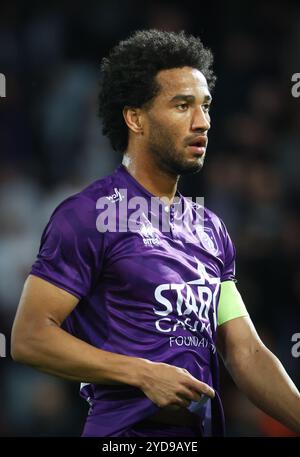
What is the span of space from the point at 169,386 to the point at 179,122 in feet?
3.52

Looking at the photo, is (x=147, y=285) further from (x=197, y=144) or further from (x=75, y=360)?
(x=197, y=144)

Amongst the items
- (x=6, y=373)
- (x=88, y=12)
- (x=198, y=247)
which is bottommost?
(x=6, y=373)

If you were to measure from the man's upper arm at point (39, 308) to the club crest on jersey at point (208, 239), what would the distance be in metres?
0.70

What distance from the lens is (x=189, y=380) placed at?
342 centimetres

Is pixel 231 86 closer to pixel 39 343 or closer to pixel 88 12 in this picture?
pixel 88 12

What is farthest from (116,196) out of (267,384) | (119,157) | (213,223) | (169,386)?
(119,157)

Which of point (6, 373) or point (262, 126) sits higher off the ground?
point (262, 126)

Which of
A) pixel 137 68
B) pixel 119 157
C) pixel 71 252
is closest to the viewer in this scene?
pixel 71 252

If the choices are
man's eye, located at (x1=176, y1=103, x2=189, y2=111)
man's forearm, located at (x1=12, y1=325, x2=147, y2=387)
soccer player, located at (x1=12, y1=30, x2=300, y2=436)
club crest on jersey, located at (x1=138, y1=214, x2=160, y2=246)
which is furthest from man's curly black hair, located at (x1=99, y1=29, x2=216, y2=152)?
man's forearm, located at (x1=12, y1=325, x2=147, y2=387)

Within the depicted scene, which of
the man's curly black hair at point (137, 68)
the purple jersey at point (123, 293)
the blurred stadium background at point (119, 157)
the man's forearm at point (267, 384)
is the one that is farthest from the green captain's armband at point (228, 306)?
the blurred stadium background at point (119, 157)

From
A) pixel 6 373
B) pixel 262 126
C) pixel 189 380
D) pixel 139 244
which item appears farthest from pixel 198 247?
pixel 262 126

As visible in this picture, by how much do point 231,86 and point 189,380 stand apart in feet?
16.0

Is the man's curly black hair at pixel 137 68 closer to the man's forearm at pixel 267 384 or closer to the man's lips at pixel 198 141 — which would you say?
the man's lips at pixel 198 141

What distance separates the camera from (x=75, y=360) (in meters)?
3.44
